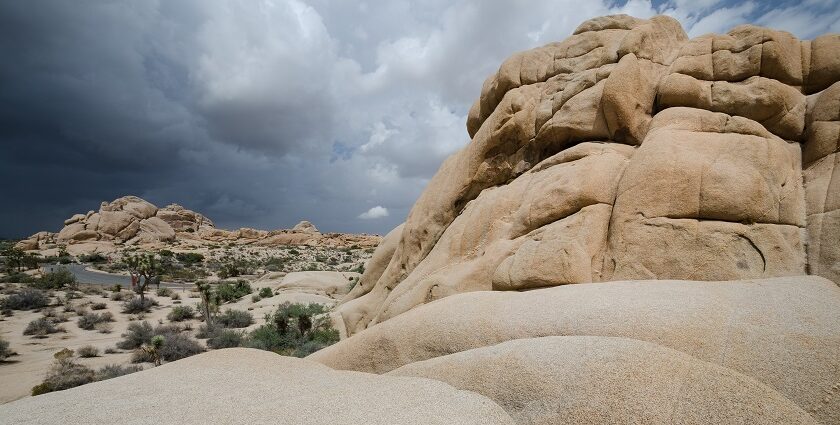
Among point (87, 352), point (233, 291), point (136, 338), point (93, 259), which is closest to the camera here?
point (87, 352)

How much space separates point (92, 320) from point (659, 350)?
27.9m

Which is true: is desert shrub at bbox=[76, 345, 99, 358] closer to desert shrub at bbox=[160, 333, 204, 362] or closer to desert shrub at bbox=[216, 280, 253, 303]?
desert shrub at bbox=[160, 333, 204, 362]

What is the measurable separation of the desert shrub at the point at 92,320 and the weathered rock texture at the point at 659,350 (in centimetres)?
2365

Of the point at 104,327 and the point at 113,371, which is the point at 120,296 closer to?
the point at 104,327

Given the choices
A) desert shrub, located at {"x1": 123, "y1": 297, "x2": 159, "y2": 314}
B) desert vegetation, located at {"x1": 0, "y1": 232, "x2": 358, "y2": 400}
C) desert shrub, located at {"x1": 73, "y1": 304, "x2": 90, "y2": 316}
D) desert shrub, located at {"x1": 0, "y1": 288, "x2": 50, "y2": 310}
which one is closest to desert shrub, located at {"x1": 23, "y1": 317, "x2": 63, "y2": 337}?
desert vegetation, located at {"x1": 0, "y1": 232, "x2": 358, "y2": 400}

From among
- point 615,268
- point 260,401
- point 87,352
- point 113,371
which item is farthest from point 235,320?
point 615,268

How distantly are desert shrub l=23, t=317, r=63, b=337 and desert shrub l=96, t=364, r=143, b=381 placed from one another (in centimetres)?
796

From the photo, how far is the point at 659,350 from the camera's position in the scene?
4.14 m

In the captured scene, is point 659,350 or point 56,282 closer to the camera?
point 659,350

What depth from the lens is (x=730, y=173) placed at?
7465 millimetres

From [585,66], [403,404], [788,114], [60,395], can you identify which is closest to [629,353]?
[403,404]

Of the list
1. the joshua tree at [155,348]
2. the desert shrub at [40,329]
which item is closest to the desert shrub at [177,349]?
the joshua tree at [155,348]

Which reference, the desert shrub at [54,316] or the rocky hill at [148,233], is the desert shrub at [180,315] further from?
the rocky hill at [148,233]

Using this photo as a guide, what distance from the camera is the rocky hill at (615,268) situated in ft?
13.1
